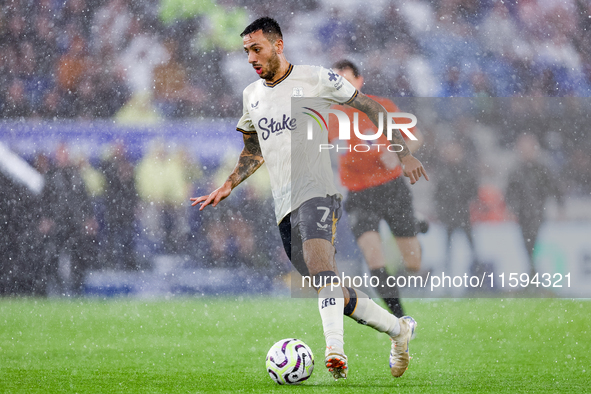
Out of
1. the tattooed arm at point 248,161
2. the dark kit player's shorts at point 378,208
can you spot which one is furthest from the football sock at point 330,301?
the dark kit player's shorts at point 378,208

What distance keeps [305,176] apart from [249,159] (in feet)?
1.99

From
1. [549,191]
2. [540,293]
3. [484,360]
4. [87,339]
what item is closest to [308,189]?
[484,360]

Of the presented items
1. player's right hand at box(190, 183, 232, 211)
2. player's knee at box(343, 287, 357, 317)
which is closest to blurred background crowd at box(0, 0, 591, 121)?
player's right hand at box(190, 183, 232, 211)

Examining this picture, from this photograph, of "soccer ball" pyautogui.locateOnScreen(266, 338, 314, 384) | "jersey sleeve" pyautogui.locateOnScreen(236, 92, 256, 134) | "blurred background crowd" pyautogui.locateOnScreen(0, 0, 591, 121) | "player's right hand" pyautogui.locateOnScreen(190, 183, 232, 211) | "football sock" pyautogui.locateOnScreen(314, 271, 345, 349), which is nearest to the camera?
"football sock" pyautogui.locateOnScreen(314, 271, 345, 349)

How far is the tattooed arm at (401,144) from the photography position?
11.5 ft

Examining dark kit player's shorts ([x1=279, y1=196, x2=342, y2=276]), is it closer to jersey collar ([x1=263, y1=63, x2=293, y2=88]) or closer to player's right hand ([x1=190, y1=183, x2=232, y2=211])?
player's right hand ([x1=190, y1=183, x2=232, y2=211])

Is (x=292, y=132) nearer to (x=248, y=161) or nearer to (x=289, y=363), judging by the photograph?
(x=248, y=161)

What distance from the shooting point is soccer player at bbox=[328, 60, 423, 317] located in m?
4.71

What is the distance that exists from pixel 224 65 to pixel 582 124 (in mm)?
6110

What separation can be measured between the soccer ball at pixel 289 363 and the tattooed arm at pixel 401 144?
1012 millimetres

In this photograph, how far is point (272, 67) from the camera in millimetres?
3666

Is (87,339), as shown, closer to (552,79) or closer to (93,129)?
(93,129)

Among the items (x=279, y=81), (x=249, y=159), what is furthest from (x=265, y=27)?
(x=249, y=159)

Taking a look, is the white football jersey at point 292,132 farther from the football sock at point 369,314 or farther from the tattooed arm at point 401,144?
the football sock at point 369,314
